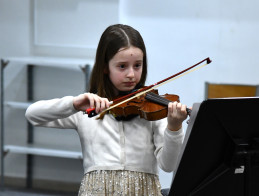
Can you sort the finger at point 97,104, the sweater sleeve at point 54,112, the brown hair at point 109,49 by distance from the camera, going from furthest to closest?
the brown hair at point 109,49 → the sweater sleeve at point 54,112 → the finger at point 97,104

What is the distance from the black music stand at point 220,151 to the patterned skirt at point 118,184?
0.35 meters

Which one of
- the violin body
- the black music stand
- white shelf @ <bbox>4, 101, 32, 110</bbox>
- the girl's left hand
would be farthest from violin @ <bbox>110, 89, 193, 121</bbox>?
white shelf @ <bbox>4, 101, 32, 110</bbox>

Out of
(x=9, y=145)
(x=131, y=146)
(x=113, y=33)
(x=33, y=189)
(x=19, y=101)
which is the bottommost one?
(x=33, y=189)

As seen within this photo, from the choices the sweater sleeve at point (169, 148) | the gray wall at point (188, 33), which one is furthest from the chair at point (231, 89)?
the sweater sleeve at point (169, 148)

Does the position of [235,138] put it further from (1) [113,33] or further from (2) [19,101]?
(2) [19,101]

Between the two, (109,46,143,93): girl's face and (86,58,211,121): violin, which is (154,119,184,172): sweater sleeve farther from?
(109,46,143,93): girl's face

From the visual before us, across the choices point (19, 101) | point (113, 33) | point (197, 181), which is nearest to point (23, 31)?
point (19, 101)

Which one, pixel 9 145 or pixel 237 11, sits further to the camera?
pixel 9 145

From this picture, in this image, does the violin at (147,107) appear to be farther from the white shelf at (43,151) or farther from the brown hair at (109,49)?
the white shelf at (43,151)

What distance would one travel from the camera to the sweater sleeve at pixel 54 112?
4.89 feet

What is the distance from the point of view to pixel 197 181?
125 cm

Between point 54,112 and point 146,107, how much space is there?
0.32 metres

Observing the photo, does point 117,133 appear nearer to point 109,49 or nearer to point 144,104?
point 144,104

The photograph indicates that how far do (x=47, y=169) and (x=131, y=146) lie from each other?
2.00 m
